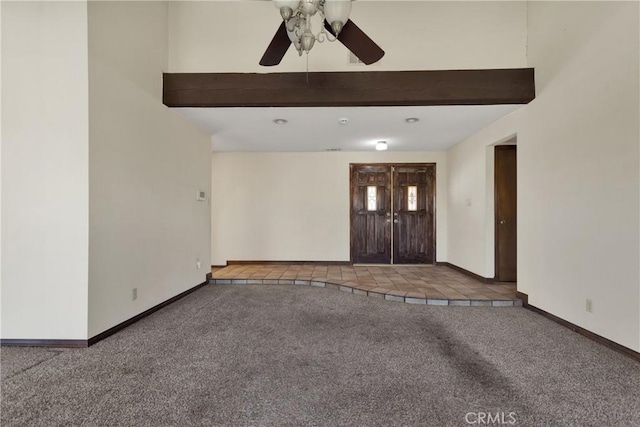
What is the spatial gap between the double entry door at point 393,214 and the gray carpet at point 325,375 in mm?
3004

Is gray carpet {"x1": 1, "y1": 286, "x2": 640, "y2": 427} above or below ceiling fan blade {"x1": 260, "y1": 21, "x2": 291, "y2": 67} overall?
below

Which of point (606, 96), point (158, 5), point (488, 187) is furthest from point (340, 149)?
point (606, 96)

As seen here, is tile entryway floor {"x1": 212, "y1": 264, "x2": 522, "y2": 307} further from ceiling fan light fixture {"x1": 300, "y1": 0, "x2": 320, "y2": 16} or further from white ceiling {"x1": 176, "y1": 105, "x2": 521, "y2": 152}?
ceiling fan light fixture {"x1": 300, "y1": 0, "x2": 320, "y2": 16}

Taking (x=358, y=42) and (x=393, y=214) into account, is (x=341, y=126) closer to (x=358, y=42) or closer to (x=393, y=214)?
(x=358, y=42)

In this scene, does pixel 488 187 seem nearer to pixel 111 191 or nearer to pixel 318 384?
pixel 318 384

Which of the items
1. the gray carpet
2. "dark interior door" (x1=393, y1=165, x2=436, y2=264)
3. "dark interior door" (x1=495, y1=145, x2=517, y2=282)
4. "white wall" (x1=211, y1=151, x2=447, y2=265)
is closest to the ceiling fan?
the gray carpet

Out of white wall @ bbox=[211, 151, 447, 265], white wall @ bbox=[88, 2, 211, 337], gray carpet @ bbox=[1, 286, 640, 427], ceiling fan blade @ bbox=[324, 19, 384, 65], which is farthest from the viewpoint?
white wall @ bbox=[211, 151, 447, 265]

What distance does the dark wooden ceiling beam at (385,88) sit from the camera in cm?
329

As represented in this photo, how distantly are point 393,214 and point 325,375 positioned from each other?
4.50 meters

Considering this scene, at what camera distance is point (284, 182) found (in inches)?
242

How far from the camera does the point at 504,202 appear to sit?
443 centimetres

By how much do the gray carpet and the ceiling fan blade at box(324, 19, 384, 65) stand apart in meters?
2.24

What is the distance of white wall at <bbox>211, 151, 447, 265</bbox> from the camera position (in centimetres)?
609

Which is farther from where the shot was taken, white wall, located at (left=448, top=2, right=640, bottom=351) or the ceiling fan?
white wall, located at (left=448, top=2, right=640, bottom=351)
